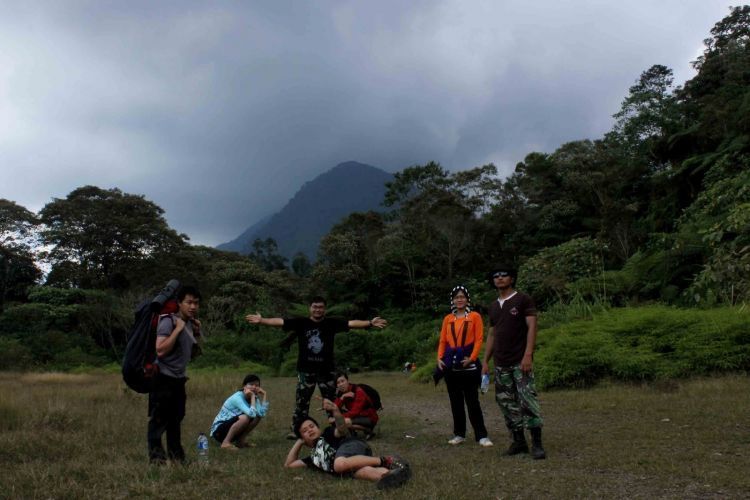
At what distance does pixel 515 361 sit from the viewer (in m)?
5.35

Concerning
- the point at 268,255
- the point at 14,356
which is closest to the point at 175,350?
the point at 14,356

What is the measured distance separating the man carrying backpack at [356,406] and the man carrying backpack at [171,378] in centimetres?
216

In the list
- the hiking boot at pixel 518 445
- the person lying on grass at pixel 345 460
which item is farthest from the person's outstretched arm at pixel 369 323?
the hiking boot at pixel 518 445

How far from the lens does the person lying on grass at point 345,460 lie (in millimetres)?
4245

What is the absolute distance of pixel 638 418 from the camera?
7.02 metres

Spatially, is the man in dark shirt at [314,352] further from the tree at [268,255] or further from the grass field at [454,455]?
the tree at [268,255]

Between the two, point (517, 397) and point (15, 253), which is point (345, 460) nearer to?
point (517, 397)

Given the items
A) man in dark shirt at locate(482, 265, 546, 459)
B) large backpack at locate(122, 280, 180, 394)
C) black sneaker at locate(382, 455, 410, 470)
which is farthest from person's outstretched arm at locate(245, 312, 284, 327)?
man in dark shirt at locate(482, 265, 546, 459)

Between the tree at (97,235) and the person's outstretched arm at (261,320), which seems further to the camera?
the tree at (97,235)

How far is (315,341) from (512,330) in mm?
2397

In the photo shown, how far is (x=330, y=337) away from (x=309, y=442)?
5.45 feet

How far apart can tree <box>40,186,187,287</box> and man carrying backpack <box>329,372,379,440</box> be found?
95.1 ft

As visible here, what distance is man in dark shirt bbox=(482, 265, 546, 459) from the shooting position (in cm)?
518

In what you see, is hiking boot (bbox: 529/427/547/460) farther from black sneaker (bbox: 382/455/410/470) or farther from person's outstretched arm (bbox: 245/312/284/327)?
person's outstretched arm (bbox: 245/312/284/327)
